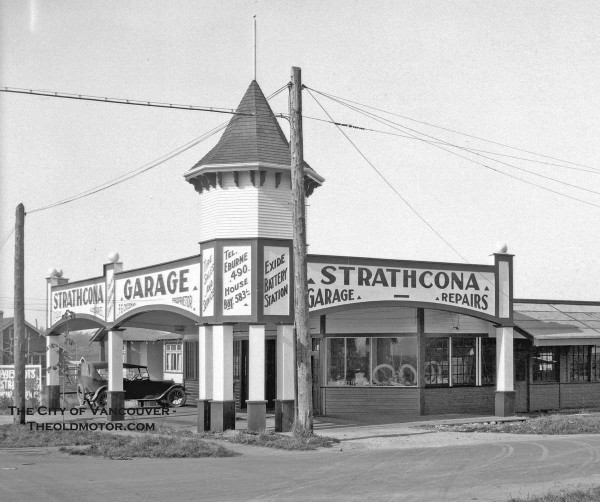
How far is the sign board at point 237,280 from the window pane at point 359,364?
6540mm

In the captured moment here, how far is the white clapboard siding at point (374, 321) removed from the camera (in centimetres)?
2861

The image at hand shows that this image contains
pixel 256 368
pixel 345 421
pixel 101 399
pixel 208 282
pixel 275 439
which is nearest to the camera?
pixel 275 439

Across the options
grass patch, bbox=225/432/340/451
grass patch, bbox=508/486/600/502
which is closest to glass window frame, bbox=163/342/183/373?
grass patch, bbox=225/432/340/451

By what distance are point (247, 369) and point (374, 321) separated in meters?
5.27

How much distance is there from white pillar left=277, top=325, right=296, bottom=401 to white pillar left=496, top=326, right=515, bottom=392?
24.6 feet

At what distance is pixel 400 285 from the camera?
25766mm

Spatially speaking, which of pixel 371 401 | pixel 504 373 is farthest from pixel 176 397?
pixel 504 373

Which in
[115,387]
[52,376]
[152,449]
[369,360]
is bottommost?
[152,449]

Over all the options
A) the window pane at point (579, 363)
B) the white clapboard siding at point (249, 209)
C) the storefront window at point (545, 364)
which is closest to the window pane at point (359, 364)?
the white clapboard siding at point (249, 209)

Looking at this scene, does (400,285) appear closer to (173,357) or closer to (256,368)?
(256,368)

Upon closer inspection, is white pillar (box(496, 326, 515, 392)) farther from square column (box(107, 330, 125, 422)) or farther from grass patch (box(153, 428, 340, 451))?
square column (box(107, 330, 125, 422))

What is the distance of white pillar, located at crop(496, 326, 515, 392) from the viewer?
27.7 m

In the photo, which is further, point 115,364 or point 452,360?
point 452,360

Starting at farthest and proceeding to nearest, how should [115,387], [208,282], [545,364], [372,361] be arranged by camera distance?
[545,364]
[372,361]
[115,387]
[208,282]
